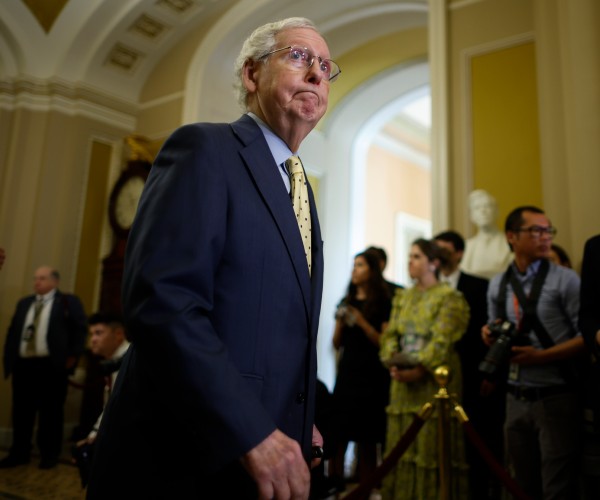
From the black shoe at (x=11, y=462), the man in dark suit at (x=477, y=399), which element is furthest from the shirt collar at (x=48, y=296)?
the man in dark suit at (x=477, y=399)

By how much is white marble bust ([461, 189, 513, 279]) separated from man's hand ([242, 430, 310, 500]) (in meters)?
3.53

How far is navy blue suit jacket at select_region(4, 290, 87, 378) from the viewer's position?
5195mm

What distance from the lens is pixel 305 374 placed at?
45.1 inches

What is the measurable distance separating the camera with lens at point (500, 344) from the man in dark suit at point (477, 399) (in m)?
0.70

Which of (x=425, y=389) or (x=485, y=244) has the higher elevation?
(x=485, y=244)

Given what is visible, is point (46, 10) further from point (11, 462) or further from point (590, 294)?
point (590, 294)

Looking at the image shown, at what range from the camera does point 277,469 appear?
885 mm

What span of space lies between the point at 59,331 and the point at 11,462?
47.6 inches

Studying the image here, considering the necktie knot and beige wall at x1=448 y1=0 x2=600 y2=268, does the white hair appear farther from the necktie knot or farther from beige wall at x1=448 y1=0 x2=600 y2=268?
beige wall at x1=448 y1=0 x2=600 y2=268

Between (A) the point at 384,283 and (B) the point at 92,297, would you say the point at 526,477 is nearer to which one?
(A) the point at 384,283

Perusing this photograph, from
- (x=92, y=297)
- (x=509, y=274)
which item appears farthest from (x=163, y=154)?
(x=92, y=297)

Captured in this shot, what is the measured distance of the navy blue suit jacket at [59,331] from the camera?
520 cm

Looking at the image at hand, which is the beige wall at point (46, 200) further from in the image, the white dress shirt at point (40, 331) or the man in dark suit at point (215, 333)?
the man in dark suit at point (215, 333)

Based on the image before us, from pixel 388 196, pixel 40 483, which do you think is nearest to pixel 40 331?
pixel 40 483
